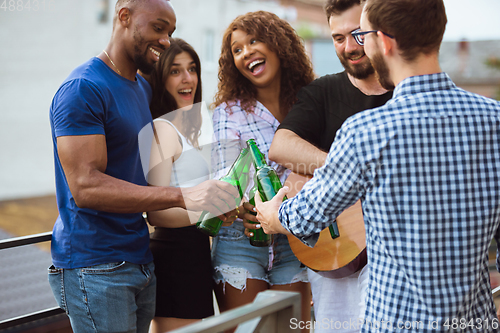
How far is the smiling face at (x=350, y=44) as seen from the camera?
178 centimetres

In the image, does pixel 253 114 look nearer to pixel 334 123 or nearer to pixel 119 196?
pixel 334 123

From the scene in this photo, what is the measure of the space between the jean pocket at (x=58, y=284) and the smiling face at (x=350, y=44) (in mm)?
1459

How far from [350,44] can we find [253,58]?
1.55ft

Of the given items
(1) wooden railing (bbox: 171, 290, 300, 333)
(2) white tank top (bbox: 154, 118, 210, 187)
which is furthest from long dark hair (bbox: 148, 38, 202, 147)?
(1) wooden railing (bbox: 171, 290, 300, 333)

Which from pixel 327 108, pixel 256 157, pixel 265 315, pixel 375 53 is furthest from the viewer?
pixel 327 108

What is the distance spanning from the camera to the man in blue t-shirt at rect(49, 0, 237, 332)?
4.95ft

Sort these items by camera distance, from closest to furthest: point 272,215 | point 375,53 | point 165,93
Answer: point 375,53
point 272,215
point 165,93

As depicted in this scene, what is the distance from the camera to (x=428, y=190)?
1006 mm

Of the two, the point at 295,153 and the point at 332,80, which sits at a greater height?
the point at 332,80

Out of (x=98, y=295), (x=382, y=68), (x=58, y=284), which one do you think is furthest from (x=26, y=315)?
(x=382, y=68)

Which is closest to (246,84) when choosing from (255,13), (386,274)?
(255,13)

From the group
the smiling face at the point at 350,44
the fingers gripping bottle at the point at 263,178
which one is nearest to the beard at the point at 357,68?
the smiling face at the point at 350,44

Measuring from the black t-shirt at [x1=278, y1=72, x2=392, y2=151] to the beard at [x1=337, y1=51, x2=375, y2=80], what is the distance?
0.06 metres

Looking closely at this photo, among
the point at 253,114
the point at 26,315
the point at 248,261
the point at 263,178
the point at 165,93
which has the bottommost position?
the point at 26,315
